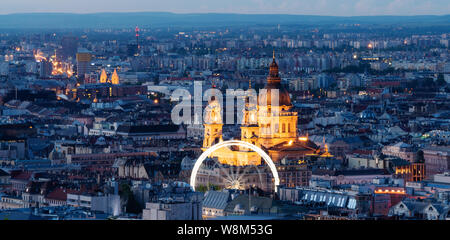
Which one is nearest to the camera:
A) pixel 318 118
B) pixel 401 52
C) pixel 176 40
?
pixel 318 118

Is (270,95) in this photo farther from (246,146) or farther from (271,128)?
(246,146)

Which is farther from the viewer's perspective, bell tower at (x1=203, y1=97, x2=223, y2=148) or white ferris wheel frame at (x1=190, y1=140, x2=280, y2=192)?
bell tower at (x1=203, y1=97, x2=223, y2=148)

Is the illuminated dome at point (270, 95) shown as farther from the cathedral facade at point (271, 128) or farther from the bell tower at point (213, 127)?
the bell tower at point (213, 127)

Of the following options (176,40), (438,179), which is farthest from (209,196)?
(176,40)

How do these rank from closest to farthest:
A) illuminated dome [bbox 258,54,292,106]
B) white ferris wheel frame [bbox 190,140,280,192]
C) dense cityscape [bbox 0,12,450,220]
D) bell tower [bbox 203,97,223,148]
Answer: dense cityscape [bbox 0,12,450,220] < white ferris wheel frame [bbox 190,140,280,192] < illuminated dome [bbox 258,54,292,106] < bell tower [bbox 203,97,223,148]

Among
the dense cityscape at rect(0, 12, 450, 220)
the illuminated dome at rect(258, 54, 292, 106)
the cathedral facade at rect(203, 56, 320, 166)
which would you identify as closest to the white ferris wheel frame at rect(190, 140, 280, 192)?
the dense cityscape at rect(0, 12, 450, 220)

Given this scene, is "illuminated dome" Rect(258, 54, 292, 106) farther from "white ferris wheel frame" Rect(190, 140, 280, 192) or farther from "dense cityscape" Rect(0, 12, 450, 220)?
"white ferris wheel frame" Rect(190, 140, 280, 192)

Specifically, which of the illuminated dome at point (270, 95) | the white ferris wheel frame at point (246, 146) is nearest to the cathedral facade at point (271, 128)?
the illuminated dome at point (270, 95)
